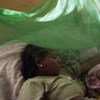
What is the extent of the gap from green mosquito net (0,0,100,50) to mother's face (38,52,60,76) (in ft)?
1.74

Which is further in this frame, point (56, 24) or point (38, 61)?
point (38, 61)

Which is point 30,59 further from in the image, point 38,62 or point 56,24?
point 56,24

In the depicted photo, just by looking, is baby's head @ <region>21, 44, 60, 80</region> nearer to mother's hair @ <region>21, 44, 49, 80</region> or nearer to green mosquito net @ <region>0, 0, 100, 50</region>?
mother's hair @ <region>21, 44, 49, 80</region>

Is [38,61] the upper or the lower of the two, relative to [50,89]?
upper

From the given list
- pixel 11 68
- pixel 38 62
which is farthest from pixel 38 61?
pixel 11 68

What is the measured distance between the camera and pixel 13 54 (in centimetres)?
138

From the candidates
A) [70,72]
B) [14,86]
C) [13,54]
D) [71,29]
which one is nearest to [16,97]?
[14,86]

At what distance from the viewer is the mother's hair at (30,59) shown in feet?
4.60

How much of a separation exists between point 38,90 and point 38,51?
24cm

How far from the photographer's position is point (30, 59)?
4.70 feet

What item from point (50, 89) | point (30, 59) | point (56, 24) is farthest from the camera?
point (30, 59)

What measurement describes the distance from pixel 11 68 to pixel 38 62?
0.15m

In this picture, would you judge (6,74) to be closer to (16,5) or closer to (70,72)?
(70,72)

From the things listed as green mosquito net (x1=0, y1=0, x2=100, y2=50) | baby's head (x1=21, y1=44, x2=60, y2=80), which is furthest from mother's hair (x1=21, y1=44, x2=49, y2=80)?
green mosquito net (x1=0, y1=0, x2=100, y2=50)
